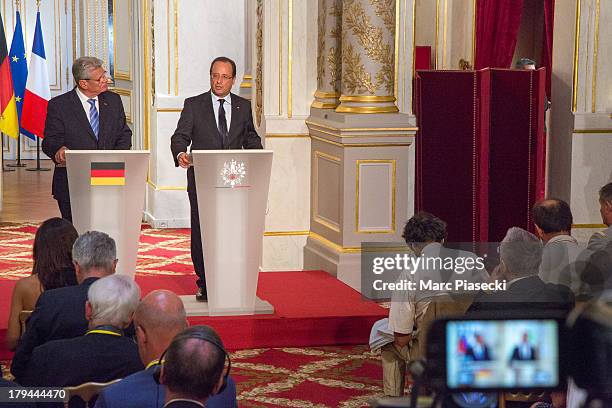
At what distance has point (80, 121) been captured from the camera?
21.0ft

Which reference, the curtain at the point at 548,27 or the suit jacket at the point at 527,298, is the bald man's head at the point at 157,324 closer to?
the suit jacket at the point at 527,298

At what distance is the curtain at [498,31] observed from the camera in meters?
9.36

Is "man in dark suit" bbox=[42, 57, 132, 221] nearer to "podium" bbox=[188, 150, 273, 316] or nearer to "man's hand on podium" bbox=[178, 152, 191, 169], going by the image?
"man's hand on podium" bbox=[178, 152, 191, 169]

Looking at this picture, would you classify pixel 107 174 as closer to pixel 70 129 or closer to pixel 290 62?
pixel 70 129

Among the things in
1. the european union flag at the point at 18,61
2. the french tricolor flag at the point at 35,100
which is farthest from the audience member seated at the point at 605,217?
the european union flag at the point at 18,61

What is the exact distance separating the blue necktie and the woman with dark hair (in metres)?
2.22

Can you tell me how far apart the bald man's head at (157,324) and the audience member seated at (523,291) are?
127 cm

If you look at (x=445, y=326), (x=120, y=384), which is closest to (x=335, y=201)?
(x=120, y=384)

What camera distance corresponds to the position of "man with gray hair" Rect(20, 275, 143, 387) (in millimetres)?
3244

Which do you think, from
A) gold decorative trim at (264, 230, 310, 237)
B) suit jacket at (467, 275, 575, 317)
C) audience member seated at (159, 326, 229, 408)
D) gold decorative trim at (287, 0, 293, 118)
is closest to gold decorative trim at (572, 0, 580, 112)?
gold decorative trim at (287, 0, 293, 118)

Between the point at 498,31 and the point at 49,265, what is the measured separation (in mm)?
6154

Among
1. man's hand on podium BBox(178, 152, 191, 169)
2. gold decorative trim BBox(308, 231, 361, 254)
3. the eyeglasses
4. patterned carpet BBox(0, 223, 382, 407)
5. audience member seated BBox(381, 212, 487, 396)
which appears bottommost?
patterned carpet BBox(0, 223, 382, 407)

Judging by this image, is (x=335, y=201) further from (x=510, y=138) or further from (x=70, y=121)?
(x=70, y=121)

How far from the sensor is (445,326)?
129 centimetres
